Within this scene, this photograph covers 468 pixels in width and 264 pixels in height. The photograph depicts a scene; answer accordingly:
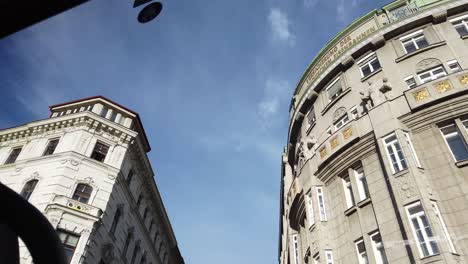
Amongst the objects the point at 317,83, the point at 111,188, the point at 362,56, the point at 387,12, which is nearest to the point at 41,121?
the point at 111,188

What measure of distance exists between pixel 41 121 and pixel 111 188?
405 inches

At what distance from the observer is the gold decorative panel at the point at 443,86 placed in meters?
15.3

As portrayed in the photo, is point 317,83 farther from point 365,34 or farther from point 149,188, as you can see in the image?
point 149,188

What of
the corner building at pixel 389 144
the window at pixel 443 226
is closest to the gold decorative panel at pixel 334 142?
the corner building at pixel 389 144

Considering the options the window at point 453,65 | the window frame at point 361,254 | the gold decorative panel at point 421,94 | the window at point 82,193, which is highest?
the window at point 453,65

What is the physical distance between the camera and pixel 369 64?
19.8m

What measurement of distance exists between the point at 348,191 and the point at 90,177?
61.3 ft

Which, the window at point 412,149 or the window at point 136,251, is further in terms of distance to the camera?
the window at point 136,251

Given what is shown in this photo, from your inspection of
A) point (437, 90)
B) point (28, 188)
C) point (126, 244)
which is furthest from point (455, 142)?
point (28, 188)

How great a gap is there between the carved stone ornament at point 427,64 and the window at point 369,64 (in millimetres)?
2158

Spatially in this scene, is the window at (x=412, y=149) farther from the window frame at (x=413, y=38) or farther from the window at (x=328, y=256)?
the window frame at (x=413, y=38)

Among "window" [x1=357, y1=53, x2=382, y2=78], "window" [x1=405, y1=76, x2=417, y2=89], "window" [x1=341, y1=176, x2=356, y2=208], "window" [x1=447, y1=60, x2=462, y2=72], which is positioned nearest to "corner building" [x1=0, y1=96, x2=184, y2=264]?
"window" [x1=341, y1=176, x2=356, y2=208]

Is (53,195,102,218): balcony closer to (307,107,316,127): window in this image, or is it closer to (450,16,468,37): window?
(307,107,316,127): window

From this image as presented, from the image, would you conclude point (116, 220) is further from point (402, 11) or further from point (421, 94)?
point (402, 11)
